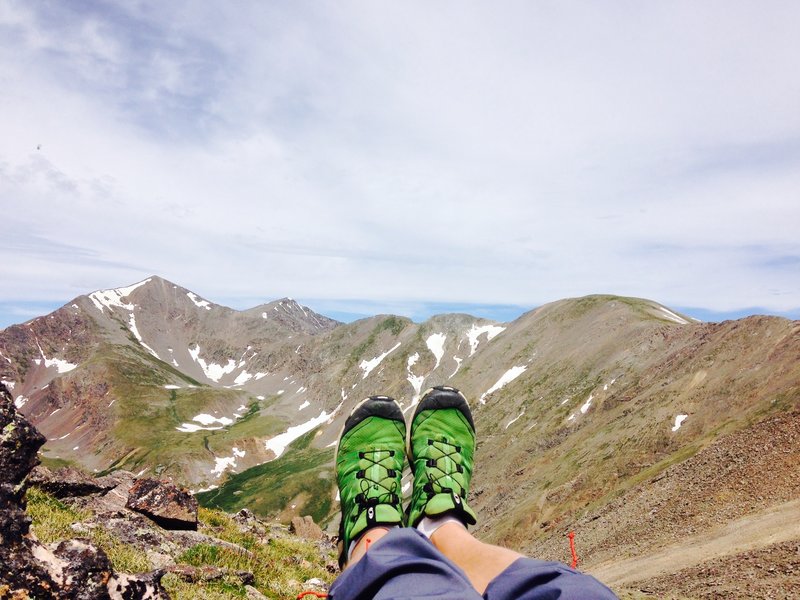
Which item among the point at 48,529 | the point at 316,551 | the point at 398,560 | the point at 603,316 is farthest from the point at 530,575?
the point at 603,316

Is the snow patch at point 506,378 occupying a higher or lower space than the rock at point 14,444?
lower

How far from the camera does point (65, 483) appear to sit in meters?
7.82

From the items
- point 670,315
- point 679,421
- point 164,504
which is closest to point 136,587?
point 164,504

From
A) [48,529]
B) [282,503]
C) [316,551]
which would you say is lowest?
[282,503]

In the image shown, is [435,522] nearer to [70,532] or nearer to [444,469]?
[444,469]

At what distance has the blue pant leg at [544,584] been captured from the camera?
333 cm

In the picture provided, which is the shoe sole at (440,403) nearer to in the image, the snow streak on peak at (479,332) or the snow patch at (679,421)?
the snow patch at (679,421)

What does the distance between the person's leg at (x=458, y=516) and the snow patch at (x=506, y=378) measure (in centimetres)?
9383

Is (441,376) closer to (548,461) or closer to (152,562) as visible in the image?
(548,461)

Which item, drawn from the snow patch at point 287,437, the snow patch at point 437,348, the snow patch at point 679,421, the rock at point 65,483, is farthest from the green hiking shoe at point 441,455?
the snow patch at point 287,437

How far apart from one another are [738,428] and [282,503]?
12069 cm

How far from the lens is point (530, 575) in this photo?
3.63m

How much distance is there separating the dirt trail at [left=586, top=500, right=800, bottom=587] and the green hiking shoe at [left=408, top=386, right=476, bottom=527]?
14.9 m

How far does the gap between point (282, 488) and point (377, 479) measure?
137820 millimetres
